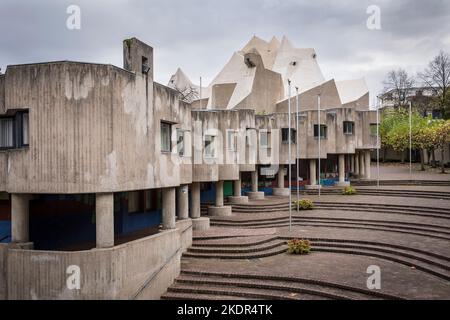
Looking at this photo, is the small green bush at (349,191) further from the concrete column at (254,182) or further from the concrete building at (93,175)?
the concrete building at (93,175)

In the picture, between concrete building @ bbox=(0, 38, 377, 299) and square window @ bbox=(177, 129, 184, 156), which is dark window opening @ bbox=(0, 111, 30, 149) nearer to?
concrete building @ bbox=(0, 38, 377, 299)

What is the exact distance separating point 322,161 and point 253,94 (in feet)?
32.4

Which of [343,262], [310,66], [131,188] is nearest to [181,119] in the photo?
[131,188]

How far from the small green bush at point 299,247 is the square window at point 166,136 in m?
6.02

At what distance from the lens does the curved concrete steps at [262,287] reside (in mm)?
11859

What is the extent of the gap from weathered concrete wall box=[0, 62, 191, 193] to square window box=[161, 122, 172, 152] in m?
2.60

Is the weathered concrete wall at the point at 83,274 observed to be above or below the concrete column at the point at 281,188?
below

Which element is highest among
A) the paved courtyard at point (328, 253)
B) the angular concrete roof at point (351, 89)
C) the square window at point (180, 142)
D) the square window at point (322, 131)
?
the angular concrete roof at point (351, 89)

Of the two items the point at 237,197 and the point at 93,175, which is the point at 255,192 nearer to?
the point at 237,197

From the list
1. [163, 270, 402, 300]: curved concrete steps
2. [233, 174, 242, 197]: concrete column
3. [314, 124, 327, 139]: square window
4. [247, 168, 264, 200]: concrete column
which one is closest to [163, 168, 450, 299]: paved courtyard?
[163, 270, 402, 300]: curved concrete steps

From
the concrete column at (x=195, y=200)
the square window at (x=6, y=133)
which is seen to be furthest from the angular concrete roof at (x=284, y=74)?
the square window at (x=6, y=133)

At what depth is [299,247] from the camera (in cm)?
1623

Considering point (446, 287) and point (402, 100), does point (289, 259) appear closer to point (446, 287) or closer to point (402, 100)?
point (446, 287)

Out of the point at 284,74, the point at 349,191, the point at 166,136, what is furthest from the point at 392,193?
the point at 284,74
